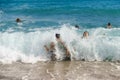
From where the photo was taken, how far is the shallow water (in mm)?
11031

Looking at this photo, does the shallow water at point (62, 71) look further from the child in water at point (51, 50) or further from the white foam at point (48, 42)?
the white foam at point (48, 42)

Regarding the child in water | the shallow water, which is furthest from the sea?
the child in water

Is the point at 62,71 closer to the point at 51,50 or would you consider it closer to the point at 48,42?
the point at 51,50

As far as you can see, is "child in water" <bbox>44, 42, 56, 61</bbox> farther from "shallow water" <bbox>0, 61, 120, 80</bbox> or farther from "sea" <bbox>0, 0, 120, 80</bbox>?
"shallow water" <bbox>0, 61, 120, 80</bbox>

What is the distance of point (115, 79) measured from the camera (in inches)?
419

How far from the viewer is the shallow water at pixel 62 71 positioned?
11031 mm

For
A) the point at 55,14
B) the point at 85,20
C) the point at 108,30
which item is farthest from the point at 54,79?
the point at 55,14

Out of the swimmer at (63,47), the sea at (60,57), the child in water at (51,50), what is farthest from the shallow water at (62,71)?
the child in water at (51,50)

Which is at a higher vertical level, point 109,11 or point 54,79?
point 109,11

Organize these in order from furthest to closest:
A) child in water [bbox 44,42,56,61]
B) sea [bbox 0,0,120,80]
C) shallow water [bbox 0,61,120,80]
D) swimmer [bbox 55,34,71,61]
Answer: child in water [bbox 44,42,56,61]
swimmer [bbox 55,34,71,61]
sea [bbox 0,0,120,80]
shallow water [bbox 0,61,120,80]

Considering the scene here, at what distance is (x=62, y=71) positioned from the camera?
11.9 m

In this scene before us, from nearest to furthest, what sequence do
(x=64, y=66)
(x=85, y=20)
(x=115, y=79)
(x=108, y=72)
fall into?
(x=115, y=79)
(x=108, y=72)
(x=64, y=66)
(x=85, y=20)

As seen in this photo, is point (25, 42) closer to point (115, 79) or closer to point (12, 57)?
point (12, 57)

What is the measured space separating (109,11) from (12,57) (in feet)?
56.0
